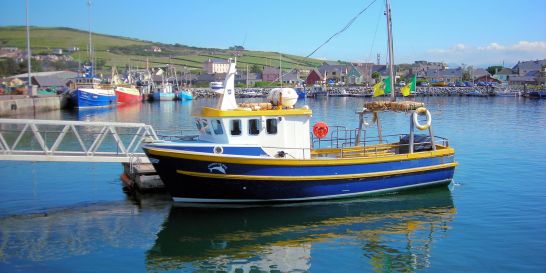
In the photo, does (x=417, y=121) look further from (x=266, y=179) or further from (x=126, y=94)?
(x=126, y=94)

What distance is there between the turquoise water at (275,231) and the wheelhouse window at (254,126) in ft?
8.33

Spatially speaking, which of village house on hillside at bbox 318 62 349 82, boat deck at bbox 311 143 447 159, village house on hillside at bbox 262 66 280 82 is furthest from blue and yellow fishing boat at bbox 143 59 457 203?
village house on hillside at bbox 318 62 349 82

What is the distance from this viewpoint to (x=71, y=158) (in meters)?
A: 18.5

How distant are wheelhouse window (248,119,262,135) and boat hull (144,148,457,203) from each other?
1.37m

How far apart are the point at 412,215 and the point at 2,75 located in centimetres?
13097

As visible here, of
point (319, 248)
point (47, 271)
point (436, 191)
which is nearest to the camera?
point (47, 271)

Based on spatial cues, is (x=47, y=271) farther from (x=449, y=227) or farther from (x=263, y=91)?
(x=263, y=91)

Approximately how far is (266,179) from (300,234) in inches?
96.1

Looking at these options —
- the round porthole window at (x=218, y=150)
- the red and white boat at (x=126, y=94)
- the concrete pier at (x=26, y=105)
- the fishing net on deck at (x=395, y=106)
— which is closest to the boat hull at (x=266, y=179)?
the round porthole window at (x=218, y=150)

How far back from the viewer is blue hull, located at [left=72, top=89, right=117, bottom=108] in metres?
74.2

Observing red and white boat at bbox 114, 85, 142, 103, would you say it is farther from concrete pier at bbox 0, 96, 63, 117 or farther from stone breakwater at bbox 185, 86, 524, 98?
stone breakwater at bbox 185, 86, 524, 98

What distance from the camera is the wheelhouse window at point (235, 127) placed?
17.2 metres

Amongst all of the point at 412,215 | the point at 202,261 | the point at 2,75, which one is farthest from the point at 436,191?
the point at 2,75

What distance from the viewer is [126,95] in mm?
89375
